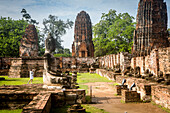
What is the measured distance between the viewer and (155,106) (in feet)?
19.2

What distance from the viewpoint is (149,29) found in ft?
87.6

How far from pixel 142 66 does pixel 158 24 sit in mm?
15676

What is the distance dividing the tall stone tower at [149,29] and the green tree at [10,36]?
2127 cm

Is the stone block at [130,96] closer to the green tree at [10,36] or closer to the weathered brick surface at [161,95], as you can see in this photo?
the weathered brick surface at [161,95]

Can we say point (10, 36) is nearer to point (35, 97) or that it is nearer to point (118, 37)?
point (118, 37)

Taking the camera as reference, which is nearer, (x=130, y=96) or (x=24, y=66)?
(x=130, y=96)

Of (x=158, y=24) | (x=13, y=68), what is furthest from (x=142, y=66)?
(x=158, y=24)

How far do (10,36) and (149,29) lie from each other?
25220mm

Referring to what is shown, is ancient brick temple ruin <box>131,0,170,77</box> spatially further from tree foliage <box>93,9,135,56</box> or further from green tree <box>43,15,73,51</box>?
green tree <box>43,15,73,51</box>

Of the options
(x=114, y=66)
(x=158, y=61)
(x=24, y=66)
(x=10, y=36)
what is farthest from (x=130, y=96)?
(x=10, y=36)

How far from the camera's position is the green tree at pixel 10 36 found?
32.2 meters

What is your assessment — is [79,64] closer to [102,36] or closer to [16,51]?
[102,36]

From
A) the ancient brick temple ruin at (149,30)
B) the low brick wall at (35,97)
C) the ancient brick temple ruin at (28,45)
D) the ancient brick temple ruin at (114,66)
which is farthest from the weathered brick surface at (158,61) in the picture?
the ancient brick temple ruin at (28,45)

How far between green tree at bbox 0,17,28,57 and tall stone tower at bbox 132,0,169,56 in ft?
69.8
